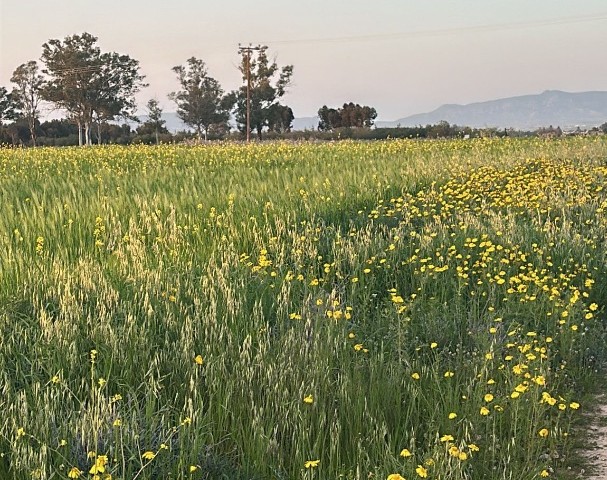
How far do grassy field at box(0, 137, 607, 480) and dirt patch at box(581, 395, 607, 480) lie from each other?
0.13m

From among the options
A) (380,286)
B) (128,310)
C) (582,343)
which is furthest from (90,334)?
(582,343)

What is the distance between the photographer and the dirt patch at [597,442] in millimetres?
4164

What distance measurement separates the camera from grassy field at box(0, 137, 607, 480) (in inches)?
147

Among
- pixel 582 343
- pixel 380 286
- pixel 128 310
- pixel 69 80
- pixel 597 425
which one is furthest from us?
pixel 69 80

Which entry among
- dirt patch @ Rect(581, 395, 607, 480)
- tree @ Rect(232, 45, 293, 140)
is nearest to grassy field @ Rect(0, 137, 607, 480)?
dirt patch @ Rect(581, 395, 607, 480)

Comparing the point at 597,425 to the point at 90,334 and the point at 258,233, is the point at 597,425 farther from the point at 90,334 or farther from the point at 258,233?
the point at 258,233

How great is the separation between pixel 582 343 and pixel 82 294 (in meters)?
4.43

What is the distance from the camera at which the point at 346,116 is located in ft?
317

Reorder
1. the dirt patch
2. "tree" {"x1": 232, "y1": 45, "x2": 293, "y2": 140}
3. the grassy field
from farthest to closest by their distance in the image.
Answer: "tree" {"x1": 232, "y1": 45, "x2": 293, "y2": 140} < the dirt patch < the grassy field

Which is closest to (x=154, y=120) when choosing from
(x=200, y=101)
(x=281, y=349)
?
(x=200, y=101)

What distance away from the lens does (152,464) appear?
11.7 feet

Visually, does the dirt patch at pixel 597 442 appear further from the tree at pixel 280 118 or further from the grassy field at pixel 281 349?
the tree at pixel 280 118

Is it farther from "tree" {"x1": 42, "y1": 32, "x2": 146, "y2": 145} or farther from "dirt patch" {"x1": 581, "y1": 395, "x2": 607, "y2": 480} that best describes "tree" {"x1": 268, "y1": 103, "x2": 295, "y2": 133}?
"dirt patch" {"x1": 581, "y1": 395, "x2": 607, "y2": 480}

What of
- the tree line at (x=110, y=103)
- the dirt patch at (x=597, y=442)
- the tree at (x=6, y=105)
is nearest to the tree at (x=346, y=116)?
the tree line at (x=110, y=103)
